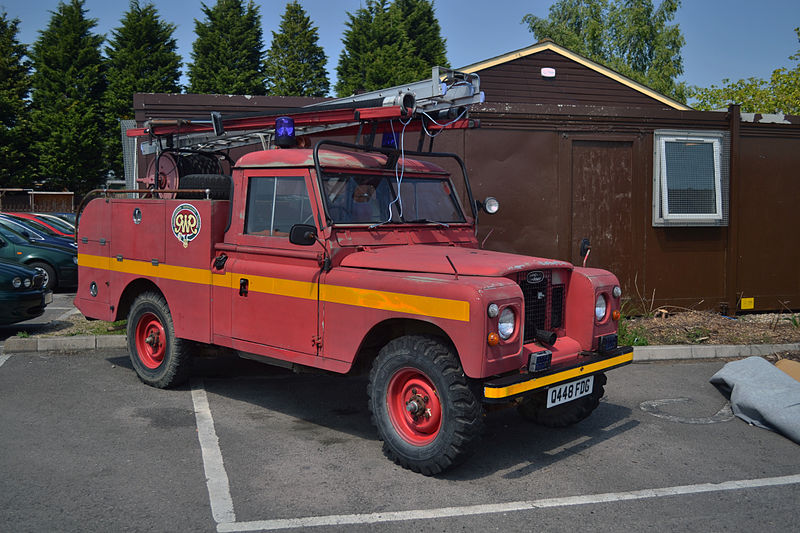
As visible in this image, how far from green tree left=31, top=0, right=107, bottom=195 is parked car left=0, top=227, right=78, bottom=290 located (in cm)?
2197

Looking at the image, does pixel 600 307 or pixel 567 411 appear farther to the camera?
pixel 567 411

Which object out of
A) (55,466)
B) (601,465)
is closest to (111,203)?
(55,466)

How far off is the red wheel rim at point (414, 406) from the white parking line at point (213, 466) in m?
1.22

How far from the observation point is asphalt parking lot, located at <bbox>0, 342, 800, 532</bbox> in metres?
4.08

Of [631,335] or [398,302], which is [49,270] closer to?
[631,335]

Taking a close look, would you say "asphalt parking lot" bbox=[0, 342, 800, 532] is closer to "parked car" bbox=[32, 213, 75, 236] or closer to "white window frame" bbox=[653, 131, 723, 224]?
"white window frame" bbox=[653, 131, 723, 224]

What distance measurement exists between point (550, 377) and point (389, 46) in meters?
36.2

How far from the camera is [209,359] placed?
8453 mm

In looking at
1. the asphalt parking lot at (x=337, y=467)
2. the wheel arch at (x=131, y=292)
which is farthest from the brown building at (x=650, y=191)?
the wheel arch at (x=131, y=292)

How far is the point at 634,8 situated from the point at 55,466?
46626 millimetres

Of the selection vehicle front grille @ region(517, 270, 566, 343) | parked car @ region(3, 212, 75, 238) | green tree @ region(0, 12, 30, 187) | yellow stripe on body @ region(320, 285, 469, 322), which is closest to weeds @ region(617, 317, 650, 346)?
vehicle front grille @ region(517, 270, 566, 343)

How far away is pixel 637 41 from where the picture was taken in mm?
44656

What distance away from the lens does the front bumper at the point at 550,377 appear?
4402 mm

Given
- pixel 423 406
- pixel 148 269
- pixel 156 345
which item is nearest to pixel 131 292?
pixel 148 269
